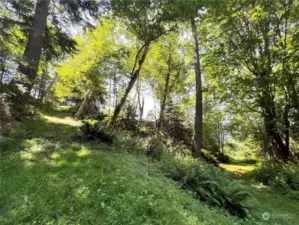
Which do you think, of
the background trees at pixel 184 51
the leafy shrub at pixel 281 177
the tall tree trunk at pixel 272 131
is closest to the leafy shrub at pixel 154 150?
the background trees at pixel 184 51

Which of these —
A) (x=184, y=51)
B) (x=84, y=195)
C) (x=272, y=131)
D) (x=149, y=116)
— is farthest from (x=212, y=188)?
(x=149, y=116)

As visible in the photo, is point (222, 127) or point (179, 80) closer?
point (222, 127)

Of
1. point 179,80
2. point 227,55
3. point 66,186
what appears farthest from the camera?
point 179,80

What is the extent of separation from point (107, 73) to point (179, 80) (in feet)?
16.5

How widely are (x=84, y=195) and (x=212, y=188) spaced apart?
2.83 m

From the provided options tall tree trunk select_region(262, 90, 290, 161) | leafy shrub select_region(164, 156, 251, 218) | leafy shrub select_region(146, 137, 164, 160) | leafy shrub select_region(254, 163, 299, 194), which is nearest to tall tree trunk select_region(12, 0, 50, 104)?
leafy shrub select_region(146, 137, 164, 160)

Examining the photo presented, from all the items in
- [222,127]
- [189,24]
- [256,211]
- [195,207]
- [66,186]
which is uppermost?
[189,24]

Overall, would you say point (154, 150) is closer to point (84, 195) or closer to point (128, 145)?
point (128, 145)

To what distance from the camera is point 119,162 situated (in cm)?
425

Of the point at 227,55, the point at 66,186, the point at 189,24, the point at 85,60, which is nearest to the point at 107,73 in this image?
the point at 85,60

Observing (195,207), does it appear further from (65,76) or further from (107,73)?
(65,76)

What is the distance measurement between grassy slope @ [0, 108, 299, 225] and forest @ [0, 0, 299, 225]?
2cm

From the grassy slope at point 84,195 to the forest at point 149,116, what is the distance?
0.06 ft

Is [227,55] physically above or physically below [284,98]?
above
